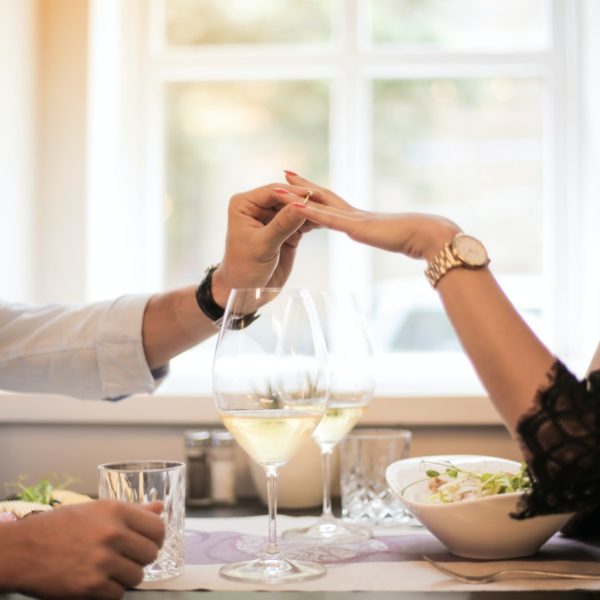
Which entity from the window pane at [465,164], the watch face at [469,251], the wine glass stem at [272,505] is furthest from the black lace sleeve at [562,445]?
the window pane at [465,164]

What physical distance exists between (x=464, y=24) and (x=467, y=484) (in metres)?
1.77

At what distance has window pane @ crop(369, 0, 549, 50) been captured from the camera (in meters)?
2.58

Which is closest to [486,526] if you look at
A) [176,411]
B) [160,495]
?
[160,495]

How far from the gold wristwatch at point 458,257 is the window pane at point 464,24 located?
1.72 metres

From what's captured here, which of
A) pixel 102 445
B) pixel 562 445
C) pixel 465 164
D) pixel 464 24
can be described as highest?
pixel 464 24

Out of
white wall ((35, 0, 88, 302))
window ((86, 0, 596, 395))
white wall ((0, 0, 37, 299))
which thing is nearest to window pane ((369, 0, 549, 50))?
window ((86, 0, 596, 395))

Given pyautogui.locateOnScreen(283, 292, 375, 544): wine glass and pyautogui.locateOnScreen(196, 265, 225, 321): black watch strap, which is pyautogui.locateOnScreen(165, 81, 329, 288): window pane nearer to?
Answer: pyautogui.locateOnScreen(196, 265, 225, 321): black watch strap

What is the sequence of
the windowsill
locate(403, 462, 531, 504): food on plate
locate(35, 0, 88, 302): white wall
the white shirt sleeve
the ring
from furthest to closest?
1. locate(35, 0, 88, 302): white wall
2. the windowsill
3. the white shirt sleeve
4. the ring
5. locate(403, 462, 531, 504): food on plate

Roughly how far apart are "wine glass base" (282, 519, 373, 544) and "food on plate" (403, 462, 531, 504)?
0.09m

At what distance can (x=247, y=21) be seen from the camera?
262 centimetres

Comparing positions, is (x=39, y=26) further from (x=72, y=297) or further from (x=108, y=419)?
(x=108, y=419)

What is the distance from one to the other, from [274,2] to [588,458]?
2.01 m

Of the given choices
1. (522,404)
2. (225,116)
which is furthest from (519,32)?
(522,404)

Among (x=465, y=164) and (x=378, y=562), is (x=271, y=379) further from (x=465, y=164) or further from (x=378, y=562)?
(x=465, y=164)
